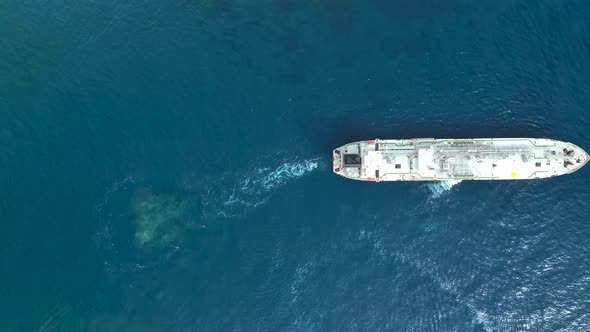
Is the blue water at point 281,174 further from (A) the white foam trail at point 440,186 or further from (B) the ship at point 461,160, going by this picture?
(B) the ship at point 461,160

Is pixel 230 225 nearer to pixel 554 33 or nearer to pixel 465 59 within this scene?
pixel 465 59

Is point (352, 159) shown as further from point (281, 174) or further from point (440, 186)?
point (440, 186)

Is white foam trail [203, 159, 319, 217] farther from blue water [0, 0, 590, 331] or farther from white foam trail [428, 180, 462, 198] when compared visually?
white foam trail [428, 180, 462, 198]

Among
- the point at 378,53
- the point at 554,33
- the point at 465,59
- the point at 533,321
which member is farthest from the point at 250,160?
the point at 554,33

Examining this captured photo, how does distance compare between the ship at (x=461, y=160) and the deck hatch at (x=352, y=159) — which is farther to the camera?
the deck hatch at (x=352, y=159)

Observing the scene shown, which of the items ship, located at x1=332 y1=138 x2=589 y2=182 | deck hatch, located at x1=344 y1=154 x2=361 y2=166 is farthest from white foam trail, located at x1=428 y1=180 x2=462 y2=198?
deck hatch, located at x1=344 y1=154 x2=361 y2=166

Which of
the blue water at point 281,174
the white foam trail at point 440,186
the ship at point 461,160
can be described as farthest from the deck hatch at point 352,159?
the white foam trail at point 440,186
